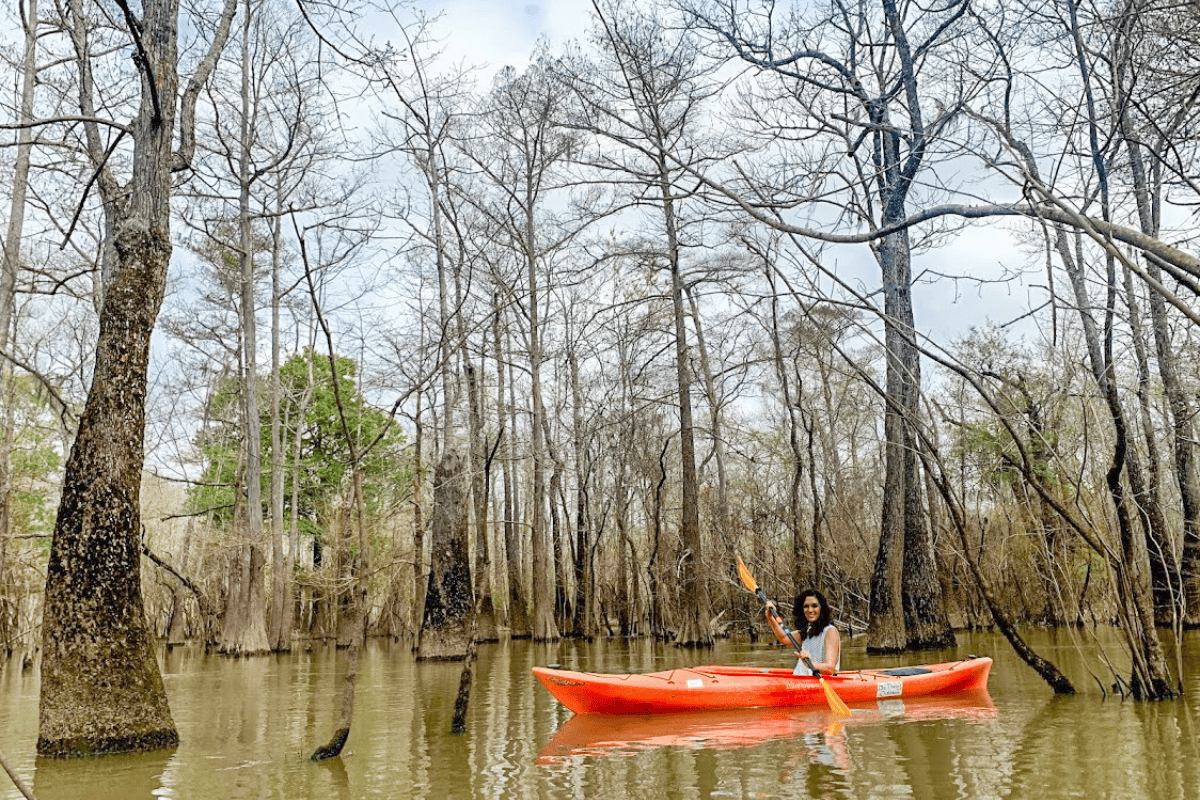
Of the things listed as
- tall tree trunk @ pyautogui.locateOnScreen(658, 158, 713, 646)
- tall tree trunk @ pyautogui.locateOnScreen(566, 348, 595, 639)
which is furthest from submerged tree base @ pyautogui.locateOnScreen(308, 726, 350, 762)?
tall tree trunk @ pyautogui.locateOnScreen(566, 348, 595, 639)

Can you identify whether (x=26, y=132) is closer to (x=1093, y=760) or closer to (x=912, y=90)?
(x=912, y=90)

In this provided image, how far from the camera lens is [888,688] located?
827cm

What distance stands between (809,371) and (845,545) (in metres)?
10.1

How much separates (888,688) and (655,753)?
3.05m

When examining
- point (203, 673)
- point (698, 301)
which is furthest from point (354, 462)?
point (698, 301)

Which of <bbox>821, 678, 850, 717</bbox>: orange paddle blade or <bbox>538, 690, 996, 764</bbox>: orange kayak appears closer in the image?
<bbox>538, 690, 996, 764</bbox>: orange kayak

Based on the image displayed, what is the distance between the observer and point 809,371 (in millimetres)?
28766

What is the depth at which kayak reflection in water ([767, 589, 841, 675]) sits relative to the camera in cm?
824

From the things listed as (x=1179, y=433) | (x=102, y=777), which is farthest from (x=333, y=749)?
(x=1179, y=433)

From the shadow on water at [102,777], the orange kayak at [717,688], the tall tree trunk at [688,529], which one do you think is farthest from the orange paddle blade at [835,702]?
the tall tree trunk at [688,529]

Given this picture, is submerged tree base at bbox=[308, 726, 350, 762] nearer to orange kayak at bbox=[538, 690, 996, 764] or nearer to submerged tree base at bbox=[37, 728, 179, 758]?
submerged tree base at bbox=[37, 728, 179, 758]

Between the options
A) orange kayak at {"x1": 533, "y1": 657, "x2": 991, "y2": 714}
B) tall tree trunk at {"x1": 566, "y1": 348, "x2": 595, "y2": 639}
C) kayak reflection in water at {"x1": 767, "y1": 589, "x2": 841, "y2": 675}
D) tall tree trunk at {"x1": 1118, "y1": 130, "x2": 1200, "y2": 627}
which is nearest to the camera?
orange kayak at {"x1": 533, "y1": 657, "x2": 991, "y2": 714}

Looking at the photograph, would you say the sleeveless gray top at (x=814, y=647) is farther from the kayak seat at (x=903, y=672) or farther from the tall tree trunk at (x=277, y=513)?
the tall tree trunk at (x=277, y=513)

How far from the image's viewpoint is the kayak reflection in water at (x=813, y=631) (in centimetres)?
824
